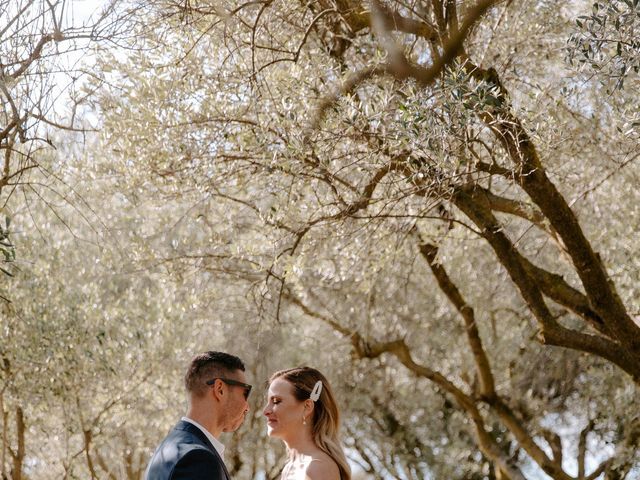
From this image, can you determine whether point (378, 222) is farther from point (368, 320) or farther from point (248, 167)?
point (368, 320)

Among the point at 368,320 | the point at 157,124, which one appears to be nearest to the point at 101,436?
the point at 368,320

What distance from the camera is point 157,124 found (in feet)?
29.5

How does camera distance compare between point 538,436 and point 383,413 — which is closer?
point 538,436

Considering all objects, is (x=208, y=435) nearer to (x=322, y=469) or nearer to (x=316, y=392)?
(x=322, y=469)

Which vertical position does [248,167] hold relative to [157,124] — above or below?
below

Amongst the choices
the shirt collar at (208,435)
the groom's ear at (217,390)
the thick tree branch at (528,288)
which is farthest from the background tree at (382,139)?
the shirt collar at (208,435)

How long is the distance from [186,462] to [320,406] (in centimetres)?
188

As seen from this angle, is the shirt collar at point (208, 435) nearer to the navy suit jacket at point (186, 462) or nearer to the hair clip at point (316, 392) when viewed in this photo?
the navy suit jacket at point (186, 462)

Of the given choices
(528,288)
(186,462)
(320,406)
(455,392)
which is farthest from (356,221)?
(455,392)

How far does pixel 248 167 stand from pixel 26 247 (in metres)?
6.57

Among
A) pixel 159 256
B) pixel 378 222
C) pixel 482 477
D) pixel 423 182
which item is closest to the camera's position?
pixel 423 182

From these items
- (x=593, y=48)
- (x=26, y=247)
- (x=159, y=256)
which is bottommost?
(x=593, y=48)

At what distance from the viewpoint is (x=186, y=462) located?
4.05 meters

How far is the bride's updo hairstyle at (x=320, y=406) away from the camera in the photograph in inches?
224
